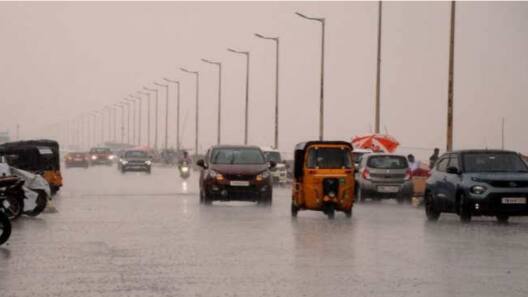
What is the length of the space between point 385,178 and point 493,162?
9.07 meters

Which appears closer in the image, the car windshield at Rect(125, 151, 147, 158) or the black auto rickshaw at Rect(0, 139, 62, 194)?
the black auto rickshaw at Rect(0, 139, 62, 194)

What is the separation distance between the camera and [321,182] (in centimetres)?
2673

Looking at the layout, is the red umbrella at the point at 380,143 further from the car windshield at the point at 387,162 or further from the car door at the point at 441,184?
the car door at the point at 441,184

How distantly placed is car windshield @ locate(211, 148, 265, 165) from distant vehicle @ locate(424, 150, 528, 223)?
24.9 feet

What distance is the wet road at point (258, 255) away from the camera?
1269cm

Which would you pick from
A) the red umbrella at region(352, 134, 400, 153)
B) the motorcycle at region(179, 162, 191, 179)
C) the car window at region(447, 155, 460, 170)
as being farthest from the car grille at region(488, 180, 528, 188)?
the motorcycle at region(179, 162, 191, 179)

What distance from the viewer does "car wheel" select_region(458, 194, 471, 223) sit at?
24922mm

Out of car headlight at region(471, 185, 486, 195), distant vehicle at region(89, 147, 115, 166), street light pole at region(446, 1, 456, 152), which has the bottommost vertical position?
distant vehicle at region(89, 147, 115, 166)

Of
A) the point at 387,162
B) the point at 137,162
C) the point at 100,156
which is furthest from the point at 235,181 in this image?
the point at 100,156

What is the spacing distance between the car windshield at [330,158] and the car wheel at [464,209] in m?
3.24

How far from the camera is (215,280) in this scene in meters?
13.3

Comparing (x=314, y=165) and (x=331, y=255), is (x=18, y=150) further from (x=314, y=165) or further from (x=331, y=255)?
(x=331, y=255)

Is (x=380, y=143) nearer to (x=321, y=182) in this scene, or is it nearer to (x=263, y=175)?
(x=263, y=175)

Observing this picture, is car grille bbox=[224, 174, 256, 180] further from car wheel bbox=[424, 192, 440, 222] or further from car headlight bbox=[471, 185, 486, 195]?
car headlight bbox=[471, 185, 486, 195]
